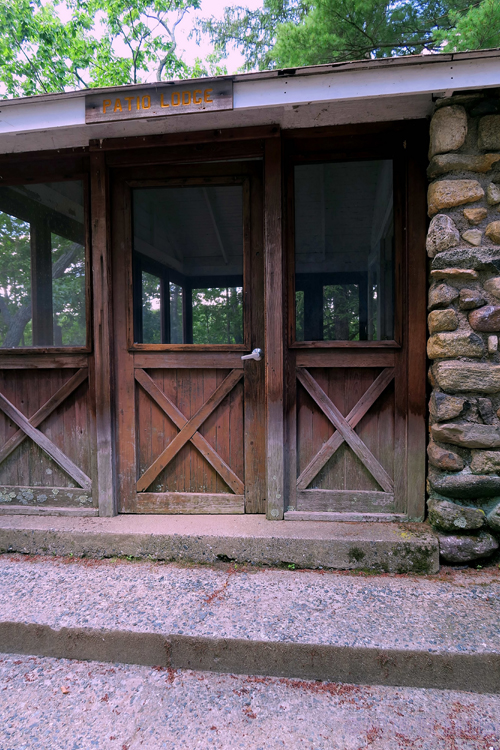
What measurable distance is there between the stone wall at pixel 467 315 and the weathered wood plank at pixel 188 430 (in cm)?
133

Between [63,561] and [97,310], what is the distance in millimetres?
1670

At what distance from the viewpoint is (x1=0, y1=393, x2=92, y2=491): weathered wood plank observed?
3.18 metres

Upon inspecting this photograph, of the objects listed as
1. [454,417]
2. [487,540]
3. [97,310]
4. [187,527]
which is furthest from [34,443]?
[487,540]

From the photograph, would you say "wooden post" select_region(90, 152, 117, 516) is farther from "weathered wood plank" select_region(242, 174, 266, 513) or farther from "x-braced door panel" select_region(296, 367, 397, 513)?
"x-braced door panel" select_region(296, 367, 397, 513)

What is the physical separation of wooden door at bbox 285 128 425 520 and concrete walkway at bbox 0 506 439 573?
23 centimetres

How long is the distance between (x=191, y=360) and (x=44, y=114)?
Result: 5.82ft

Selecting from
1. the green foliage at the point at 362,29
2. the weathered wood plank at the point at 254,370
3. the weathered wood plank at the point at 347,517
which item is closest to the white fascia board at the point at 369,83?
the weathered wood plank at the point at 254,370

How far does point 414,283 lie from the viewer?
2.82 m

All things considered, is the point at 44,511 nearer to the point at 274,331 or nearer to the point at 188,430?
the point at 188,430

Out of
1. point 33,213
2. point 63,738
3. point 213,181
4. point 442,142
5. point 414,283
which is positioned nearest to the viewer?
point 63,738

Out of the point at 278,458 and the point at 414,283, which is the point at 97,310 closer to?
the point at 278,458

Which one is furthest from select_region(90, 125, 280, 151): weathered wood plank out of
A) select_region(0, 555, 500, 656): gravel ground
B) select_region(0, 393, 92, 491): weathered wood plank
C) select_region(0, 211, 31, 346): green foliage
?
select_region(0, 555, 500, 656): gravel ground

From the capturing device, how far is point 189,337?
3.08 m

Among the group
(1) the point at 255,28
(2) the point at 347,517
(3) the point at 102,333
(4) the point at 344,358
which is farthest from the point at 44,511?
(1) the point at 255,28
